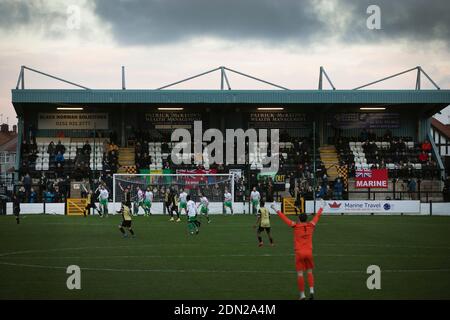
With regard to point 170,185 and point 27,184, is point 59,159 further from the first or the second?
point 170,185

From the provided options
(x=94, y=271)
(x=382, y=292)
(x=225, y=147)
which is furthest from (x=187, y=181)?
(x=382, y=292)

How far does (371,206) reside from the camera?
56531mm

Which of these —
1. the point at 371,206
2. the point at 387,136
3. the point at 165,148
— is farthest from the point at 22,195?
the point at 387,136

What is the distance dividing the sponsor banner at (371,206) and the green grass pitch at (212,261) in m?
12.7

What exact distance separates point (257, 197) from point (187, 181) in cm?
602

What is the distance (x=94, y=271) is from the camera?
77.0ft

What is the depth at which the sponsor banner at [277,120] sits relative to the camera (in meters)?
73.4

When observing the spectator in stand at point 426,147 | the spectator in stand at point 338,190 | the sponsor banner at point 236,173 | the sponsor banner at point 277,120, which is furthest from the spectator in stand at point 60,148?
the spectator in stand at point 426,147

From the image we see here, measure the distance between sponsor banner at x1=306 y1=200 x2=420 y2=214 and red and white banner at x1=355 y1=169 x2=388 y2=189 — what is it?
13.8ft

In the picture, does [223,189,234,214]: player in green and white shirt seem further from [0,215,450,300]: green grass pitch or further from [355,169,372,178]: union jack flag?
[0,215,450,300]: green grass pitch

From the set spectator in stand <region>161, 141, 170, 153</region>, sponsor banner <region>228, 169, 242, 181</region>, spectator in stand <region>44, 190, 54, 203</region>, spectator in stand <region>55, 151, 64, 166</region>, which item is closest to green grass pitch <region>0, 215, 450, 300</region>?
spectator in stand <region>44, 190, 54, 203</region>

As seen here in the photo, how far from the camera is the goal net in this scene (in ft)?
188

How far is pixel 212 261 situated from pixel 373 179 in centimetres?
3673
